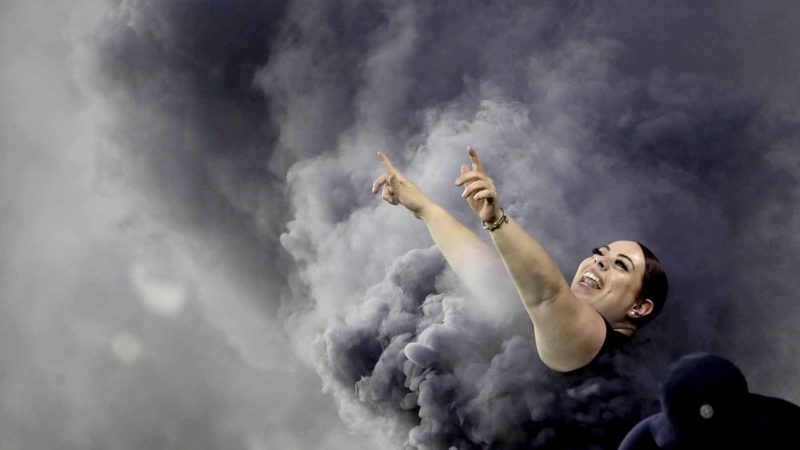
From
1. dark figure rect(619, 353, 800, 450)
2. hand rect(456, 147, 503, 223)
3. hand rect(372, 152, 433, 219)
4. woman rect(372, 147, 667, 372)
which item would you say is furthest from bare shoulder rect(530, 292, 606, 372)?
hand rect(372, 152, 433, 219)

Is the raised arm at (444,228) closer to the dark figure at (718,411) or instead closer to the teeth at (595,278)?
the teeth at (595,278)

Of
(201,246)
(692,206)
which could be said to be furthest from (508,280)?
(201,246)

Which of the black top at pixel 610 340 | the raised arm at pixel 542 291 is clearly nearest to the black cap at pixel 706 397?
the raised arm at pixel 542 291

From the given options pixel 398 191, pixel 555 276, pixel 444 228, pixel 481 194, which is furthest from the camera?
pixel 444 228

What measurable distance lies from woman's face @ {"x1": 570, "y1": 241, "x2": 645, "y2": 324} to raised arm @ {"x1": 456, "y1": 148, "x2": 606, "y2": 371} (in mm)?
270

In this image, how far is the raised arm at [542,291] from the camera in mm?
2965

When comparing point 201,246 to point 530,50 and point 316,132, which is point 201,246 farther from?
point 530,50

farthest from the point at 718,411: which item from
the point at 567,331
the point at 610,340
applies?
the point at 610,340

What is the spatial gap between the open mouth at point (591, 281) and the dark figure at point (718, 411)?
1.43 metres

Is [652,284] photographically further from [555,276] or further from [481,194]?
[481,194]

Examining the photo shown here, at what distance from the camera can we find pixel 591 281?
389cm

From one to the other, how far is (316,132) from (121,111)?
A: 2372 mm

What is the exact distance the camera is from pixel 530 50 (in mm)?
7207

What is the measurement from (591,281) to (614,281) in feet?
0.39
